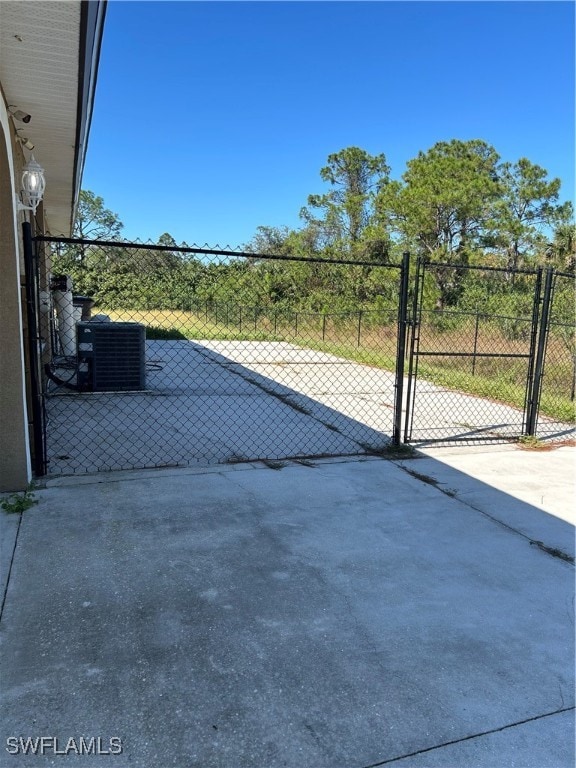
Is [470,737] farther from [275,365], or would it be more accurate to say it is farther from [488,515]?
[275,365]

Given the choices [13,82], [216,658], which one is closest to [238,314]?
[13,82]

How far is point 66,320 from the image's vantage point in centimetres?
974

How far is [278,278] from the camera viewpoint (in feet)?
54.3

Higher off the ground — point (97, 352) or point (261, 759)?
point (97, 352)

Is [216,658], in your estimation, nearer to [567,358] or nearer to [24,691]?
[24,691]

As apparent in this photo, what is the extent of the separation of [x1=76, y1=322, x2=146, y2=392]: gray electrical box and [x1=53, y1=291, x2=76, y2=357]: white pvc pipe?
90.3 inches

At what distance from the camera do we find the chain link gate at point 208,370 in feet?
16.6

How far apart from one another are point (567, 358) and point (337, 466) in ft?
26.6

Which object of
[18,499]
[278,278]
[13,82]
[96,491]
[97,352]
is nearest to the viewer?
[13,82]

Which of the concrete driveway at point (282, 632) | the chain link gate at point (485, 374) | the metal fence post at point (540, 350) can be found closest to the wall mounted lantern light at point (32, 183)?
the concrete driveway at point (282, 632)

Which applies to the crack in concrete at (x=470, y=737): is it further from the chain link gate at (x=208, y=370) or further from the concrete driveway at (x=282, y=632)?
the chain link gate at (x=208, y=370)

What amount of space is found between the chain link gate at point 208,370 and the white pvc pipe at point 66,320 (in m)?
0.02

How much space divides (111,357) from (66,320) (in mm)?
2750

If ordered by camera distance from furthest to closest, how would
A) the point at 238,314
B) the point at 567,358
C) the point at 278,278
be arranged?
1. the point at 238,314
2. the point at 278,278
3. the point at 567,358
